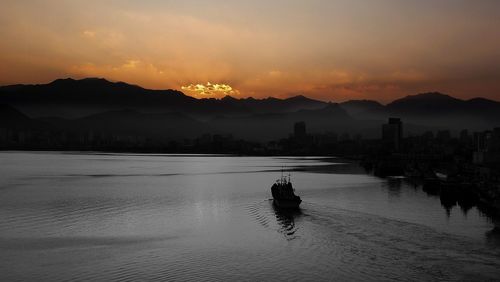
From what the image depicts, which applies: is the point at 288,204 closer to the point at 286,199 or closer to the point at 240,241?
the point at 286,199

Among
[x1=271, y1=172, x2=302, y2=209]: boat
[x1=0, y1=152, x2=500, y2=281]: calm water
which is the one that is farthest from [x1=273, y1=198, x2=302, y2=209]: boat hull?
[x1=0, y1=152, x2=500, y2=281]: calm water

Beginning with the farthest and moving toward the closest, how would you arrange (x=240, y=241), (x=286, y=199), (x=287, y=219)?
(x=286, y=199)
(x=287, y=219)
(x=240, y=241)

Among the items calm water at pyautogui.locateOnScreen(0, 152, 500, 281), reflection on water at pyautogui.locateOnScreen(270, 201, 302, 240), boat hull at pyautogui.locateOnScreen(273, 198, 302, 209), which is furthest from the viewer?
boat hull at pyautogui.locateOnScreen(273, 198, 302, 209)

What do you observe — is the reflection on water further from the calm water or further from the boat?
the boat

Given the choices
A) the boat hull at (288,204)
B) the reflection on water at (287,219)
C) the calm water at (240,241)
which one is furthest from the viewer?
the boat hull at (288,204)

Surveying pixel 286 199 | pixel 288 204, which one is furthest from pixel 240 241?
pixel 286 199

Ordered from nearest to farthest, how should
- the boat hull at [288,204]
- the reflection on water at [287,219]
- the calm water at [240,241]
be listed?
1. the calm water at [240,241]
2. the reflection on water at [287,219]
3. the boat hull at [288,204]

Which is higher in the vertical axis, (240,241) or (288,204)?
(288,204)

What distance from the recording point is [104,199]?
163ft

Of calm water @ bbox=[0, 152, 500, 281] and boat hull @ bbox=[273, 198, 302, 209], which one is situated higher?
boat hull @ bbox=[273, 198, 302, 209]

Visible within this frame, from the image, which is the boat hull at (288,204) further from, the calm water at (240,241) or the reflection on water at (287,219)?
the calm water at (240,241)

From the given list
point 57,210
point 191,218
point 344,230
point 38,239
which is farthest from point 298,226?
point 57,210

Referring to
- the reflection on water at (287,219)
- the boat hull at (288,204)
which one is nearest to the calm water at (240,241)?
the reflection on water at (287,219)

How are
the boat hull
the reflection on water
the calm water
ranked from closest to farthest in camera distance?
the calm water
the reflection on water
the boat hull
